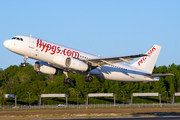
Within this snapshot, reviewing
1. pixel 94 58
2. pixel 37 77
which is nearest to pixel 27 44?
pixel 94 58

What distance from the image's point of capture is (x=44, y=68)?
2109 inches

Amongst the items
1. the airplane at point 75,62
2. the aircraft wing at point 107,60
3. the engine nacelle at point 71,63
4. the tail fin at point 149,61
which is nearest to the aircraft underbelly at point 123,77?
the airplane at point 75,62

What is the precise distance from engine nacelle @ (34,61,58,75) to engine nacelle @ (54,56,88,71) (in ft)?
20.4

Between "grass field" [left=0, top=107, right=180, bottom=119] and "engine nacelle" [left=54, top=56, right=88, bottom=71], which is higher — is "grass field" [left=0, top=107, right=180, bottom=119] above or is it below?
below

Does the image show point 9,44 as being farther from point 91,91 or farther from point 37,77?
point 37,77

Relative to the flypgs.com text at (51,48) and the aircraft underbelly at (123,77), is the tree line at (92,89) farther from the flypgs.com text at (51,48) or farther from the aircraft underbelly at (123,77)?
the flypgs.com text at (51,48)

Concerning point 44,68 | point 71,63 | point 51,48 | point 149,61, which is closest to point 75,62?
point 71,63

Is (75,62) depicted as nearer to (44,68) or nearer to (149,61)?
(44,68)

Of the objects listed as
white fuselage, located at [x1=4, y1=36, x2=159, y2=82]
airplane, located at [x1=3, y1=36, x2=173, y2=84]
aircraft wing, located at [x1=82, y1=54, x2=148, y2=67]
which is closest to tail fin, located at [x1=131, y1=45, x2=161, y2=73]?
airplane, located at [x1=3, y1=36, x2=173, y2=84]

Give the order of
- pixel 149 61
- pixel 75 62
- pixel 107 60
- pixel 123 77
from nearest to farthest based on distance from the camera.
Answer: pixel 75 62 → pixel 107 60 → pixel 123 77 → pixel 149 61

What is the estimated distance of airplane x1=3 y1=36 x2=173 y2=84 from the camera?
46.7 m

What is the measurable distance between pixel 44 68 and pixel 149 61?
21.6 meters

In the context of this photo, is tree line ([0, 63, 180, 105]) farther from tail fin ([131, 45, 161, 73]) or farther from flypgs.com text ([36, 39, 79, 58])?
flypgs.com text ([36, 39, 79, 58])

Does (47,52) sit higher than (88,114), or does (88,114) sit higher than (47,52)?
(47,52)
